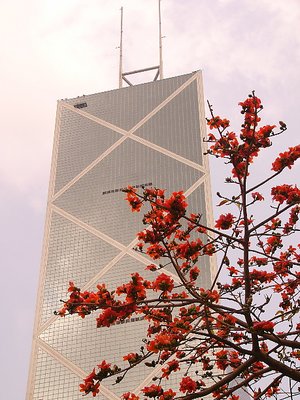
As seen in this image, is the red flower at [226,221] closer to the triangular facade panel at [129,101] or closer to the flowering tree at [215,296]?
the flowering tree at [215,296]

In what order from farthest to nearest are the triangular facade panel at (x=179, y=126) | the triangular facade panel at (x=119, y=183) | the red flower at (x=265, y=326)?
the triangular facade panel at (x=179, y=126)
the triangular facade panel at (x=119, y=183)
the red flower at (x=265, y=326)

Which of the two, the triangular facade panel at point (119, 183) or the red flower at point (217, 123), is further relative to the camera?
the triangular facade panel at point (119, 183)

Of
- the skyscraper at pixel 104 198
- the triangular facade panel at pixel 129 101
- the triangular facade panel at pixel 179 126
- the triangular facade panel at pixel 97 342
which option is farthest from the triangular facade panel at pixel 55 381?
the triangular facade panel at pixel 129 101

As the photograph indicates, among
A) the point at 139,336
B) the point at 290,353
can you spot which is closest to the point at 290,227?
the point at 290,353

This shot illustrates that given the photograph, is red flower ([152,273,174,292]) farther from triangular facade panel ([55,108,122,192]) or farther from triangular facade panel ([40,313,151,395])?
triangular facade panel ([55,108,122,192])

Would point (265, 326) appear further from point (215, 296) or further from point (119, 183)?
point (119, 183)

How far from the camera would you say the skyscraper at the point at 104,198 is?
107ft

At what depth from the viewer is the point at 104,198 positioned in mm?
40000

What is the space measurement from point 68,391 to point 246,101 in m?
29.3

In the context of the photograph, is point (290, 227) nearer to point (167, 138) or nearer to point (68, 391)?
point (68, 391)

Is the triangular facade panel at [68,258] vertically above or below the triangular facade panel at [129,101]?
below

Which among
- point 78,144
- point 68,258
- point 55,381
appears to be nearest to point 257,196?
point 55,381

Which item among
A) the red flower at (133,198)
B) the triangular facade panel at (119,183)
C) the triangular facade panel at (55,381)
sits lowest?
the triangular facade panel at (55,381)

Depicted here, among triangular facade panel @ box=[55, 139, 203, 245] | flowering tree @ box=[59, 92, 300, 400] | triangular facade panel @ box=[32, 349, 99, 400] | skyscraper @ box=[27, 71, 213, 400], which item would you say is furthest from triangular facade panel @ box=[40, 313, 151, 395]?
flowering tree @ box=[59, 92, 300, 400]
